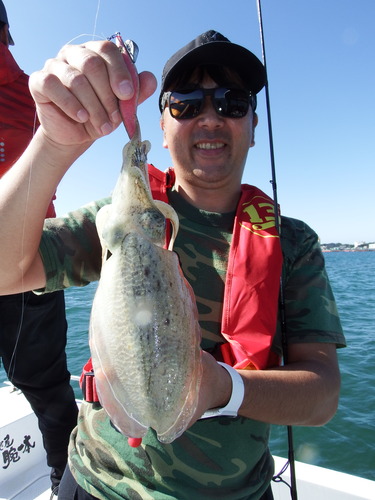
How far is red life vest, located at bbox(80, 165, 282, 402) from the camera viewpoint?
219 cm

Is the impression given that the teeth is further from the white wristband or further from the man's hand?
the white wristband

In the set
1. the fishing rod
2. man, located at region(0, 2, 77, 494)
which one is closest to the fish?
the fishing rod

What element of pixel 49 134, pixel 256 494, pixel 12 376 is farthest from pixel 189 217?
pixel 12 376

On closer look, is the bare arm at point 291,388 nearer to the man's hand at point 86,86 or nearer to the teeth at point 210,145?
the man's hand at point 86,86

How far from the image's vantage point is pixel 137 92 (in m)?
1.47

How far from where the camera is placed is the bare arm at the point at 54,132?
1410 mm

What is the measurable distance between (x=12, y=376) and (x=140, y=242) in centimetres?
277

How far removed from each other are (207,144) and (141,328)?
174 cm

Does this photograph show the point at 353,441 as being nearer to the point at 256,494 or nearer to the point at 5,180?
A: the point at 256,494

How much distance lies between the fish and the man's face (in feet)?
4.38

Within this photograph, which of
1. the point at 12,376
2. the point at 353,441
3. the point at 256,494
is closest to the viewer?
the point at 256,494

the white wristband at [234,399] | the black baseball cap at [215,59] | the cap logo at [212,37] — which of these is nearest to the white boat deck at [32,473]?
the white wristband at [234,399]

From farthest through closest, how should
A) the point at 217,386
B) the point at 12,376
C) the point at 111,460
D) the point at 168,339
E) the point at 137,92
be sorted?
the point at 12,376 → the point at 111,460 → the point at 217,386 → the point at 137,92 → the point at 168,339

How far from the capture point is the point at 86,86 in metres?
1.43
